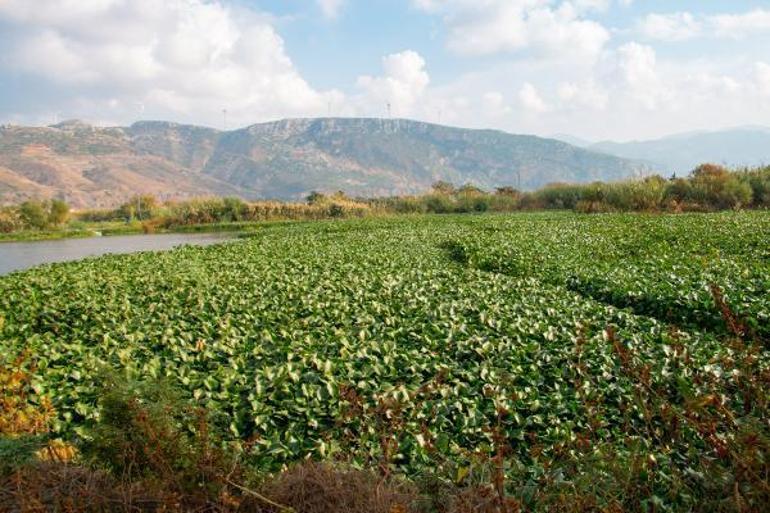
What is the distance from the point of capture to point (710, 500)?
11.6ft

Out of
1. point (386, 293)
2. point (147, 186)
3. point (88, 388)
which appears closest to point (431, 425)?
point (88, 388)

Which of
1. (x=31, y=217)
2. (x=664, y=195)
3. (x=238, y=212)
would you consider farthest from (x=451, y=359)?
(x=31, y=217)

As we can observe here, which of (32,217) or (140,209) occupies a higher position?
(140,209)

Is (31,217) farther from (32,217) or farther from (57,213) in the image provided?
(57,213)

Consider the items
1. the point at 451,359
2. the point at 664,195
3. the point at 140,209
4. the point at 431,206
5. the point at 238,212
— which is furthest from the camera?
the point at 140,209

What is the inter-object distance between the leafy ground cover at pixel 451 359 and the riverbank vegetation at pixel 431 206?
30.5 meters

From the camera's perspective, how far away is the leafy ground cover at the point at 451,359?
4094 mm

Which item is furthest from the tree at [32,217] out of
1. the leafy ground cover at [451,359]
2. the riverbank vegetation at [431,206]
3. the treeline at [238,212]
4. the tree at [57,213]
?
the leafy ground cover at [451,359]

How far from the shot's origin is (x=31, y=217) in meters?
55.8

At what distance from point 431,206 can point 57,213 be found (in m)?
40.4

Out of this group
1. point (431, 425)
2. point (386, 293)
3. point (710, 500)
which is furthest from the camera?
point (386, 293)

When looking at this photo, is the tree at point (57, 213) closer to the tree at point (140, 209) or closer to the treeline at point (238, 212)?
the treeline at point (238, 212)

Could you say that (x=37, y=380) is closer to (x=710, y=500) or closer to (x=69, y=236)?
(x=710, y=500)

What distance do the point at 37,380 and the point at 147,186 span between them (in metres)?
206
